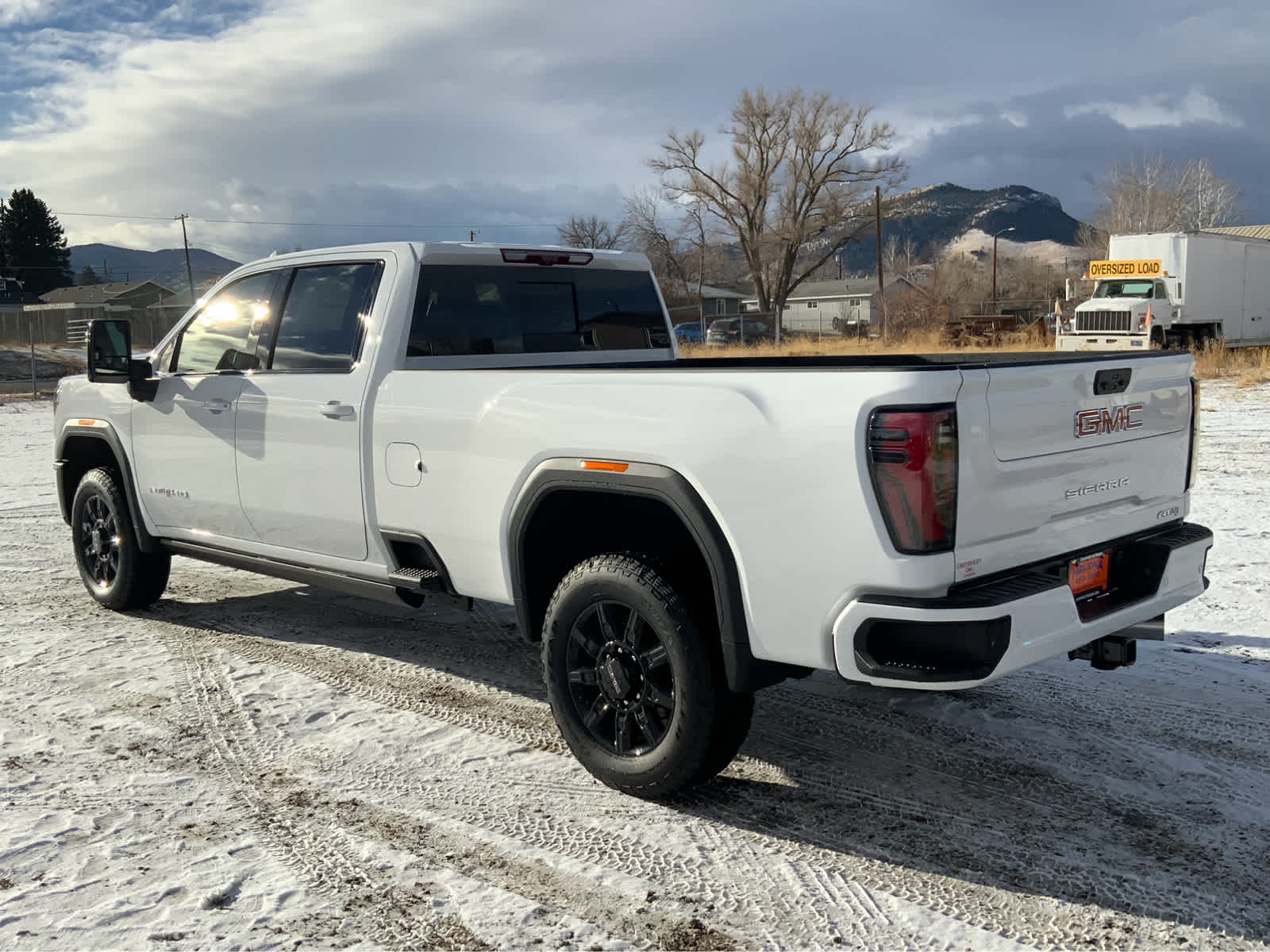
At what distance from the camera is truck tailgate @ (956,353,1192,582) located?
3.20m

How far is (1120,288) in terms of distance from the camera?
2888 cm

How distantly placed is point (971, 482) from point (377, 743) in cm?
270

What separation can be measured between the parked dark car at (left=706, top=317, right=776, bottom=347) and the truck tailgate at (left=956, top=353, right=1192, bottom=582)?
3830cm

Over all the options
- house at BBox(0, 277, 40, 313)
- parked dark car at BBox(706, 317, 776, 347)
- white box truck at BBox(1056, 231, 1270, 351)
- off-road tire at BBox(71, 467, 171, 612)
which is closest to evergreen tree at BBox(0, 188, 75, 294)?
house at BBox(0, 277, 40, 313)

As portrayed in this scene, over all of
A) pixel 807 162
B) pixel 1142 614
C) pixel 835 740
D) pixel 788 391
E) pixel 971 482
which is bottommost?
pixel 835 740

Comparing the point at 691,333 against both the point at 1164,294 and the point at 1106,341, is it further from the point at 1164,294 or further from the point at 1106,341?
the point at 1106,341

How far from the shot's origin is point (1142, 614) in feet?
12.5

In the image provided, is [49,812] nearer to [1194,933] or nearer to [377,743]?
[377,743]

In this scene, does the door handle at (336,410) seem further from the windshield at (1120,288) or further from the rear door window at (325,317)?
the windshield at (1120,288)

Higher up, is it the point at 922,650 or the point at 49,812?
the point at 922,650

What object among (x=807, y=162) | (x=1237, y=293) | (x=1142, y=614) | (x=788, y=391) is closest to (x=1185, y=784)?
(x=1142, y=614)

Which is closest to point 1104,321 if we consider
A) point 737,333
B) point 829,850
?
point 737,333

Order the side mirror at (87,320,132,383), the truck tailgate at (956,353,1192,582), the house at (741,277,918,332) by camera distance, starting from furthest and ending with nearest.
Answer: the house at (741,277,918,332) < the side mirror at (87,320,132,383) < the truck tailgate at (956,353,1192,582)

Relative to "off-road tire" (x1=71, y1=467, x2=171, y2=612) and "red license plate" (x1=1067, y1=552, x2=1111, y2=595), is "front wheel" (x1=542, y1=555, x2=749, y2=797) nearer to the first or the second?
"red license plate" (x1=1067, y1=552, x2=1111, y2=595)
